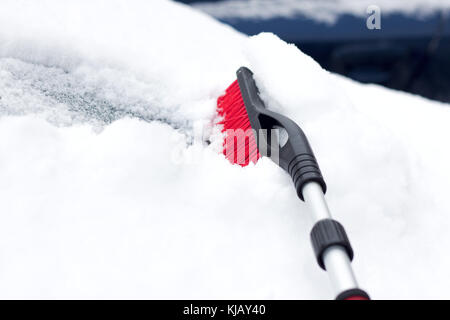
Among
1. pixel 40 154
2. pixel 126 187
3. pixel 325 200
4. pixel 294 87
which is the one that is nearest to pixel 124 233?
pixel 126 187

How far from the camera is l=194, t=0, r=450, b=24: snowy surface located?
5.99 ft

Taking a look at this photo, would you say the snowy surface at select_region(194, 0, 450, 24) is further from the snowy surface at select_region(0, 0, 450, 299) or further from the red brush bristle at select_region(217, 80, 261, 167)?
the red brush bristle at select_region(217, 80, 261, 167)

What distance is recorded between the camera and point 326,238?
0.64 m

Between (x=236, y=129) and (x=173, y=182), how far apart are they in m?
0.22

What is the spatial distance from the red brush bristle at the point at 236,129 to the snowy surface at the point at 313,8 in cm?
107

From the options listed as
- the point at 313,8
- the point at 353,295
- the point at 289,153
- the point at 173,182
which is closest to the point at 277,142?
the point at 289,153

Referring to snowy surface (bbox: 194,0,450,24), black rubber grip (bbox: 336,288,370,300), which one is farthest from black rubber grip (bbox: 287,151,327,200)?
snowy surface (bbox: 194,0,450,24)

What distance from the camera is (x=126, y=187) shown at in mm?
734

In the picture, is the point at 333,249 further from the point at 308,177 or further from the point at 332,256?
the point at 308,177

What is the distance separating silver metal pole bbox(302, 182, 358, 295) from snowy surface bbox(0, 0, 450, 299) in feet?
0.15

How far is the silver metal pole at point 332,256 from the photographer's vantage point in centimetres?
59

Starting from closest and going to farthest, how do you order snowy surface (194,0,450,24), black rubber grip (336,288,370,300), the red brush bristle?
black rubber grip (336,288,370,300) < the red brush bristle < snowy surface (194,0,450,24)
